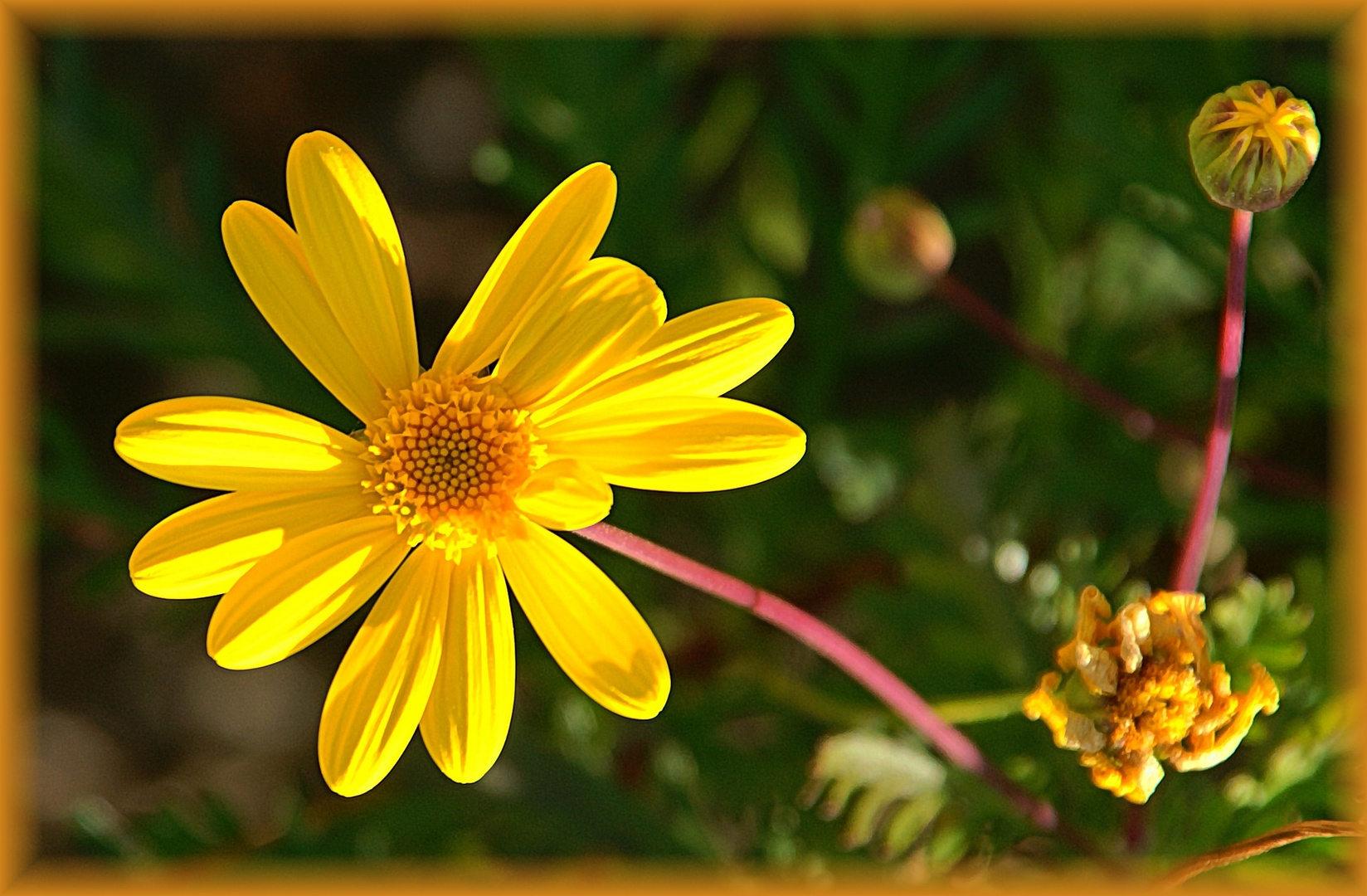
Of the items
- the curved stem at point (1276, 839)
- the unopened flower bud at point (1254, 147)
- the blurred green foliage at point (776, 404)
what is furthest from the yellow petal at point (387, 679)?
the unopened flower bud at point (1254, 147)

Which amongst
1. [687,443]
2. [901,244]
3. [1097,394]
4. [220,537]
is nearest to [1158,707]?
[687,443]

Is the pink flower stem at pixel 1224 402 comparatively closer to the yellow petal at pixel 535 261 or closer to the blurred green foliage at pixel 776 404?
the blurred green foliage at pixel 776 404

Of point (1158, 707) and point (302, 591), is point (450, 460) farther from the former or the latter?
point (1158, 707)

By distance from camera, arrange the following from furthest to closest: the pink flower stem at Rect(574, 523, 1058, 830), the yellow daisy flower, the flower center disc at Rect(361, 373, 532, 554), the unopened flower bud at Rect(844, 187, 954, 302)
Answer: the unopened flower bud at Rect(844, 187, 954, 302)
the flower center disc at Rect(361, 373, 532, 554)
the yellow daisy flower
the pink flower stem at Rect(574, 523, 1058, 830)

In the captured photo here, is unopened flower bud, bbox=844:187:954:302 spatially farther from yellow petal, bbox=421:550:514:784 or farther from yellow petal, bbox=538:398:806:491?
yellow petal, bbox=421:550:514:784

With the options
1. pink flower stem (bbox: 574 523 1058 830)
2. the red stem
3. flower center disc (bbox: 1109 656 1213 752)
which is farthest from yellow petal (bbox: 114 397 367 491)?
the red stem

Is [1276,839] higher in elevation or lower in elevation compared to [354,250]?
lower
